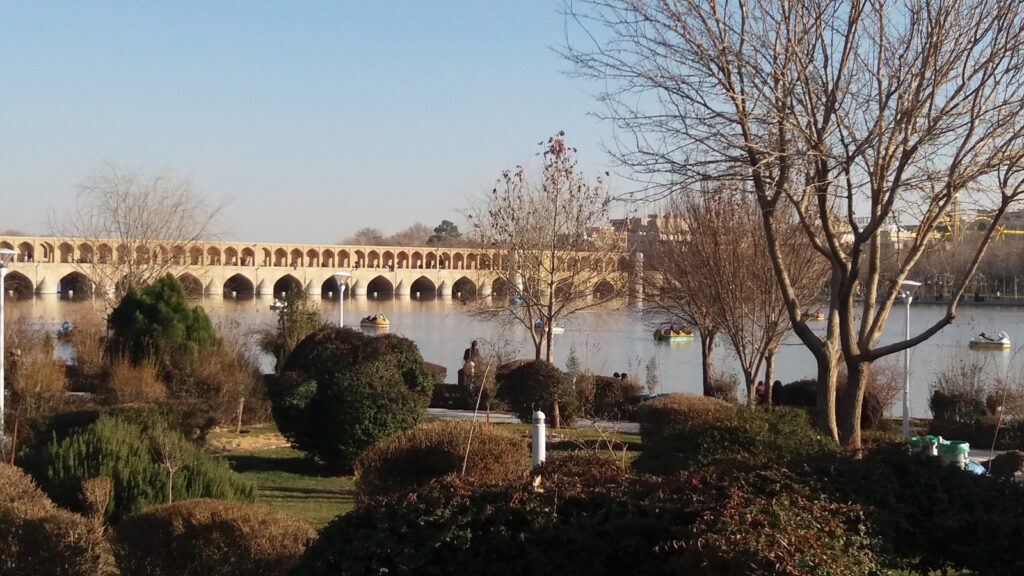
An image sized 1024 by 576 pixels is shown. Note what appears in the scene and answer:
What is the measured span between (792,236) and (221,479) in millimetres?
11228

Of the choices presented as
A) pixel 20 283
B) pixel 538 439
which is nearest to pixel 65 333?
pixel 538 439

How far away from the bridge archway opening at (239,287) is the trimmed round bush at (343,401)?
227 feet

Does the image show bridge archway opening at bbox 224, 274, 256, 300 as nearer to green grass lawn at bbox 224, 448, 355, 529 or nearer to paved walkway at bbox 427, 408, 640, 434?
paved walkway at bbox 427, 408, 640, 434

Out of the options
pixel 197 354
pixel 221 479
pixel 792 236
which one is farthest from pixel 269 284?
pixel 221 479

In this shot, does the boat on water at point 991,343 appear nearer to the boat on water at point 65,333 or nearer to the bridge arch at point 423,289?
the boat on water at point 65,333

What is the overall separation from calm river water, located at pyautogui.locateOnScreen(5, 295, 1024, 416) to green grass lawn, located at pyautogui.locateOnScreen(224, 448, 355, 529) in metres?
9.32

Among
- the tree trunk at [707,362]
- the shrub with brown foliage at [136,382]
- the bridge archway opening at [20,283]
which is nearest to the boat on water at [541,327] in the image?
the tree trunk at [707,362]

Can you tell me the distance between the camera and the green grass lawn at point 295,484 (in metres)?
10.0

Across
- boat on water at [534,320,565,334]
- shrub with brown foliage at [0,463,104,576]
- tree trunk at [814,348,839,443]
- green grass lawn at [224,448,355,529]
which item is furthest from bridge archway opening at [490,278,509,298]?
shrub with brown foliage at [0,463,104,576]

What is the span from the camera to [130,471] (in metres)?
7.39

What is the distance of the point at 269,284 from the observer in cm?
8000

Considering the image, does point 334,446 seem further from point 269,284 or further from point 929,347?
point 269,284

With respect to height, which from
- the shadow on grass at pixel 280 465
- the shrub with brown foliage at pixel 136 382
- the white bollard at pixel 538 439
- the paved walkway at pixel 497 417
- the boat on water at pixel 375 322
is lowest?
the paved walkway at pixel 497 417

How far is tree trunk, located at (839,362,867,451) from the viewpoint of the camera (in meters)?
9.07
